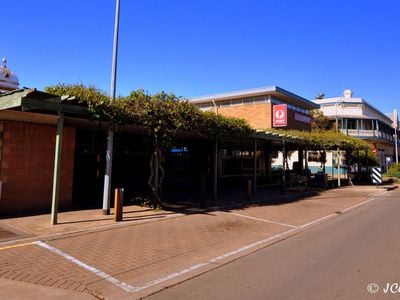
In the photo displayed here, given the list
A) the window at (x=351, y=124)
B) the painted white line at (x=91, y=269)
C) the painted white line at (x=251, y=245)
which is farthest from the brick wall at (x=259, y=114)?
the painted white line at (x=91, y=269)

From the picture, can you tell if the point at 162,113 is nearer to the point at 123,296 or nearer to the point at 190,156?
the point at 123,296

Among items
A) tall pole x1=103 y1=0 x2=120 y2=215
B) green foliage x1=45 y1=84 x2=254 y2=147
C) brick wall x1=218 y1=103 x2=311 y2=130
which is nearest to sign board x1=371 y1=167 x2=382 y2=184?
brick wall x1=218 y1=103 x2=311 y2=130

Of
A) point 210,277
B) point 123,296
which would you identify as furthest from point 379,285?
point 123,296

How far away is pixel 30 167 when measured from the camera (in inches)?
455

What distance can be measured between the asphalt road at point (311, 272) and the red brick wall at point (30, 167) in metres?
7.62

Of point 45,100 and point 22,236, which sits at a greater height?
point 45,100

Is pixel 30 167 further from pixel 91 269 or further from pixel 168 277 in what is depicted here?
pixel 168 277

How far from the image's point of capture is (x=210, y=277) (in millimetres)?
5906

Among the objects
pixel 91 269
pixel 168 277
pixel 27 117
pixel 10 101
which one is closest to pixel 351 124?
pixel 27 117

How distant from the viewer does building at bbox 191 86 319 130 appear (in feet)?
110

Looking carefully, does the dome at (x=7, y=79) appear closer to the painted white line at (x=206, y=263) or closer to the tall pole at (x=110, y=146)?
the tall pole at (x=110, y=146)

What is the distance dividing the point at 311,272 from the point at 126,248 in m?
3.71

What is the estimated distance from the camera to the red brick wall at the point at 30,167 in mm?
11062

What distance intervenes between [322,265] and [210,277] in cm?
206
